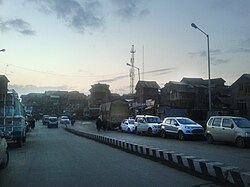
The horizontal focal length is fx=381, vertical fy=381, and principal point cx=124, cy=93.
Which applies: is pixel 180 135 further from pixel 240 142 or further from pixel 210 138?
pixel 240 142

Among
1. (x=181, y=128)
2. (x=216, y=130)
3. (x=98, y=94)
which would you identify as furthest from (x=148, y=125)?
(x=98, y=94)

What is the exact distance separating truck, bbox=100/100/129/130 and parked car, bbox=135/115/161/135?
11.5 meters

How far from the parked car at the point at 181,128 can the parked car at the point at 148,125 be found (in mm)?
2831

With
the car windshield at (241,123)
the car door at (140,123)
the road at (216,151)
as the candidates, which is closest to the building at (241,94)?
the car door at (140,123)

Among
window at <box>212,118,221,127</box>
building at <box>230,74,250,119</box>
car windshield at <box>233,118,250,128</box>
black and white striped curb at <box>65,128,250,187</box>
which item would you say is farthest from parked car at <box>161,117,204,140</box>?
building at <box>230,74,250,119</box>

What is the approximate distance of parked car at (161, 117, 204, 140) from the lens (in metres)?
29.1

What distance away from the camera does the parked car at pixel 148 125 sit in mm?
35625

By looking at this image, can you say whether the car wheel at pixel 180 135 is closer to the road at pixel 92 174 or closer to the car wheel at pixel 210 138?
the car wheel at pixel 210 138

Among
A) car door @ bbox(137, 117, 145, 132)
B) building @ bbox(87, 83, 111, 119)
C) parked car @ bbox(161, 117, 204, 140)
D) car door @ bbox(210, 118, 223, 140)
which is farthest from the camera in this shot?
building @ bbox(87, 83, 111, 119)

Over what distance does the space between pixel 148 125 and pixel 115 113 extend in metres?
15.6

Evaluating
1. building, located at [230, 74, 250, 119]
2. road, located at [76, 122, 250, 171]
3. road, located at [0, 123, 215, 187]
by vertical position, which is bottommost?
road, located at [0, 123, 215, 187]

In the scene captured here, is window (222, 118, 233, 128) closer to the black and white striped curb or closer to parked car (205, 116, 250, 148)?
parked car (205, 116, 250, 148)

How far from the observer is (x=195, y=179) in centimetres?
1029

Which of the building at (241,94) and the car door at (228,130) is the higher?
the building at (241,94)
